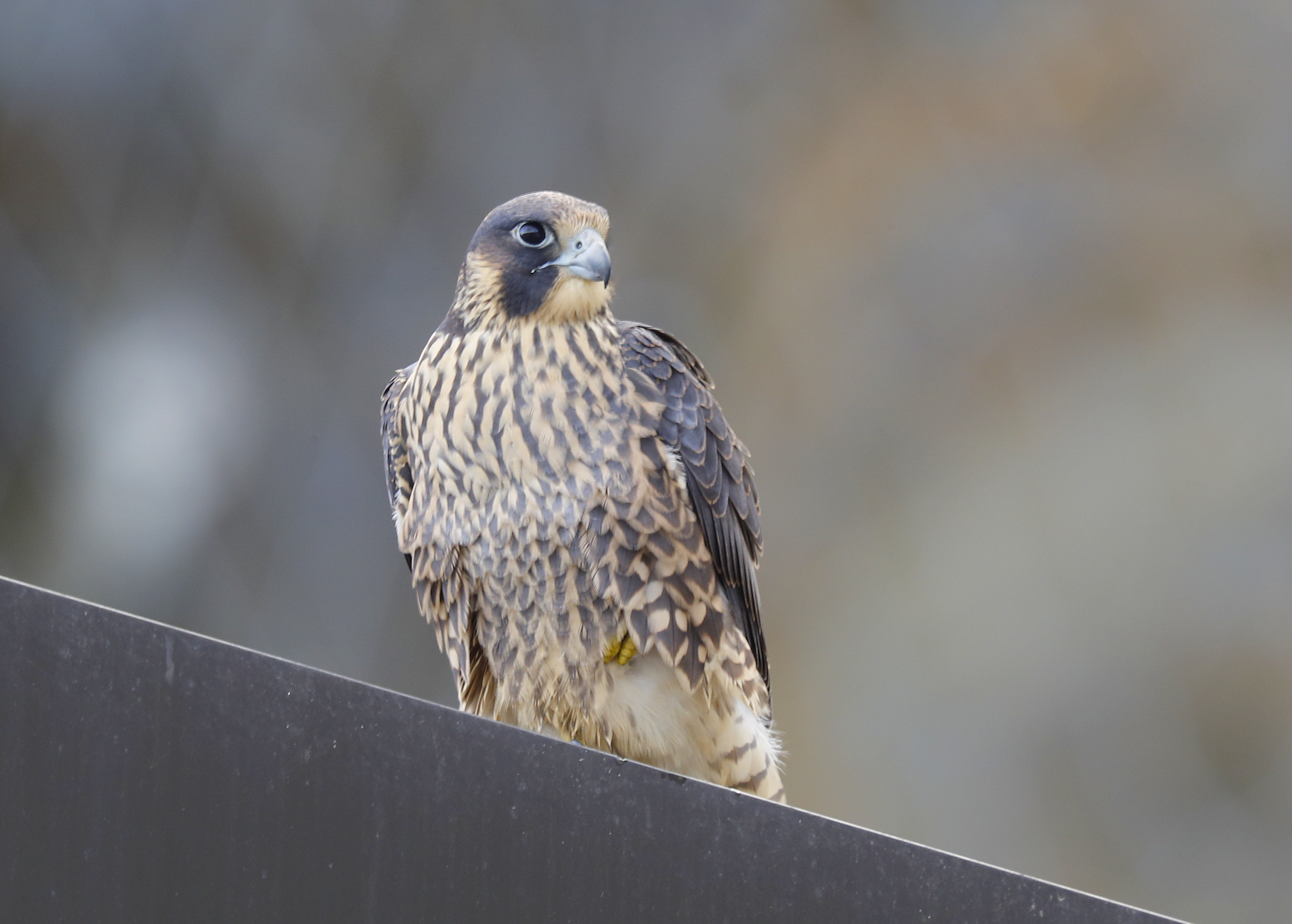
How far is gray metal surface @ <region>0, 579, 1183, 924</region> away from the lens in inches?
42.8

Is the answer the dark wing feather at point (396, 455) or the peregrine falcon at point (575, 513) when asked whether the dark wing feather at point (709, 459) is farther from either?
the dark wing feather at point (396, 455)

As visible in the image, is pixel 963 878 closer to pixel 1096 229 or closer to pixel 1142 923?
pixel 1142 923

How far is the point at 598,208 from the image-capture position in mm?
2492

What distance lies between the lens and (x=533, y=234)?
2.46 meters

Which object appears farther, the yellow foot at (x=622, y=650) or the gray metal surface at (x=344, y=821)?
the yellow foot at (x=622, y=650)

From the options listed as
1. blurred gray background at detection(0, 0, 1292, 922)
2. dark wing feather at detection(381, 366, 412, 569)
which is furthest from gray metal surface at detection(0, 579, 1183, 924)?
blurred gray background at detection(0, 0, 1292, 922)

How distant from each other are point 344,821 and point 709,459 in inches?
57.8

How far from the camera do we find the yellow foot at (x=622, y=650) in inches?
95.8

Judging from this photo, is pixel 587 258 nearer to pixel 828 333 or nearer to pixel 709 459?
pixel 709 459

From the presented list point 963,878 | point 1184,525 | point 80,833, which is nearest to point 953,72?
point 1184,525

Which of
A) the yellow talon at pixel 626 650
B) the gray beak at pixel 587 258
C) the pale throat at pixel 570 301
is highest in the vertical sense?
the gray beak at pixel 587 258

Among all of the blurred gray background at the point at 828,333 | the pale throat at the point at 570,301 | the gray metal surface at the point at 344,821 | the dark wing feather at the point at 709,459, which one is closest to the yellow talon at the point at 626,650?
the dark wing feather at the point at 709,459

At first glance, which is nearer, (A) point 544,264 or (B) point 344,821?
(B) point 344,821

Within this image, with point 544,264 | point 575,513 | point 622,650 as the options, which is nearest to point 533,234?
point 544,264
